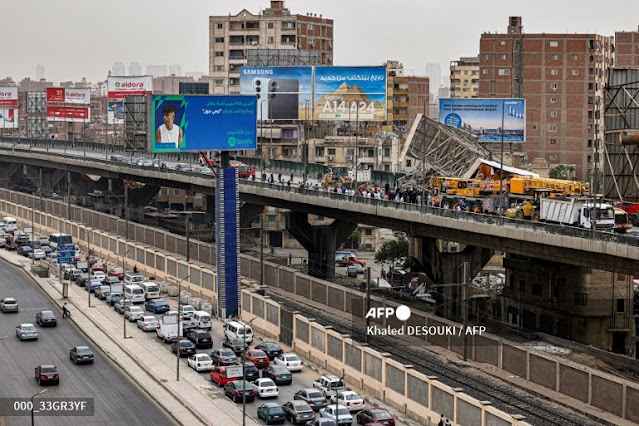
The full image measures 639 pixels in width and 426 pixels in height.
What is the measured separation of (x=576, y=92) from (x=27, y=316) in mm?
97996

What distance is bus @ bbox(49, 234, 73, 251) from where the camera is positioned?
108 meters

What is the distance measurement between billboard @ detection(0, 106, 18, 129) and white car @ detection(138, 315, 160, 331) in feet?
404

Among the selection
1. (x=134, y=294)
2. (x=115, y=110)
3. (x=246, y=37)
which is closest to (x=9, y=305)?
(x=134, y=294)

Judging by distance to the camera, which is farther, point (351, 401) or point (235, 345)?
point (235, 345)

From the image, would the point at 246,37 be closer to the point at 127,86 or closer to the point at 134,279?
the point at 127,86

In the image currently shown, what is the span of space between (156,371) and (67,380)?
4.55m

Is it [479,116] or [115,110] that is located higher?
[115,110]

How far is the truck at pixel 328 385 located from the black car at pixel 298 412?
3389 mm

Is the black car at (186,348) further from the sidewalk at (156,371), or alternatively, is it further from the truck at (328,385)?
the truck at (328,385)

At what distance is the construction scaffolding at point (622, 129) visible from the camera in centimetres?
5284

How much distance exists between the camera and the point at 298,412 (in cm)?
5188

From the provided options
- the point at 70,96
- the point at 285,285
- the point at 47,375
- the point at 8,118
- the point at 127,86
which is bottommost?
the point at 47,375

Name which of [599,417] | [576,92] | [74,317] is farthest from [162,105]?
[576,92]

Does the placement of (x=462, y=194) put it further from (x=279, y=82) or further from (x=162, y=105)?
(x=279, y=82)
